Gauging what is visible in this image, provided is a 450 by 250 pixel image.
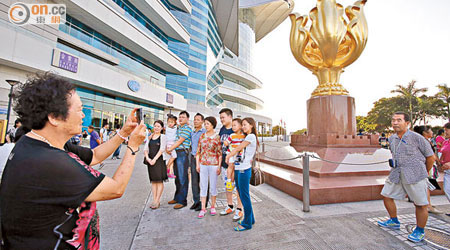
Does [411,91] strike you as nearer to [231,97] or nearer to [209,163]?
[231,97]

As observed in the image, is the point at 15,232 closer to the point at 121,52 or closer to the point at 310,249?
the point at 310,249

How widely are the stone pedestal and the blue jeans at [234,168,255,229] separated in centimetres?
573

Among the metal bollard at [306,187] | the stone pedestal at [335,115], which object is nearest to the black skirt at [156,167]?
the metal bollard at [306,187]

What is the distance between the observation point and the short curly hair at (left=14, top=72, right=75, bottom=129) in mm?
1032

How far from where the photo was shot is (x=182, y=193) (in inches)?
150

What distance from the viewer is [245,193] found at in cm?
286

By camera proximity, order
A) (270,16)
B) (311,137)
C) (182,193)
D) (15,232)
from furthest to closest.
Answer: (270,16), (311,137), (182,193), (15,232)

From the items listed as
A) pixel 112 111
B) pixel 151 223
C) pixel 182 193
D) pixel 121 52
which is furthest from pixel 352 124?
pixel 121 52

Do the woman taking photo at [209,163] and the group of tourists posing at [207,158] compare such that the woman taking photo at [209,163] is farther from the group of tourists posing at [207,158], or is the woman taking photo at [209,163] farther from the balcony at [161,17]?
the balcony at [161,17]

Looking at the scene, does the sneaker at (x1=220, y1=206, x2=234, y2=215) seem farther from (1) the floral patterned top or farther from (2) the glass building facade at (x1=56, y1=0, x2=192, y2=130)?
(2) the glass building facade at (x1=56, y1=0, x2=192, y2=130)

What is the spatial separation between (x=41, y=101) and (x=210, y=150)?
2582 millimetres

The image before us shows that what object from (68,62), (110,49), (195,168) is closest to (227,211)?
(195,168)

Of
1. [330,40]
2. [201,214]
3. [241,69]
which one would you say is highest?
[241,69]

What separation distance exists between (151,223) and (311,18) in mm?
9775
